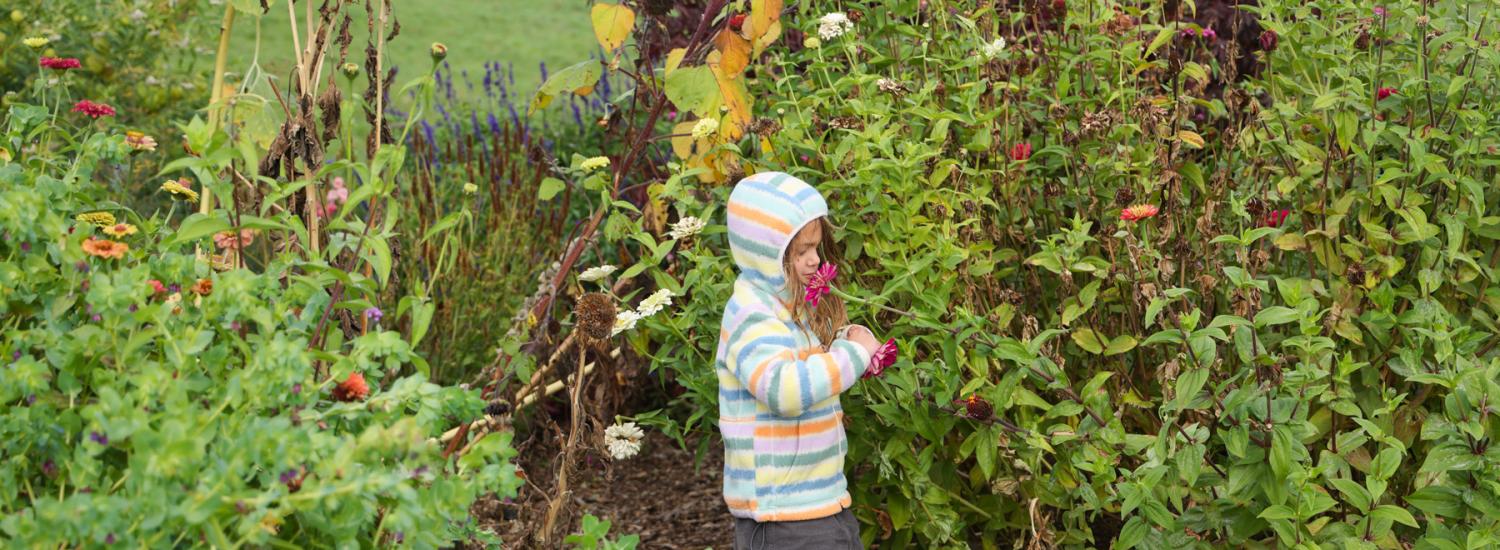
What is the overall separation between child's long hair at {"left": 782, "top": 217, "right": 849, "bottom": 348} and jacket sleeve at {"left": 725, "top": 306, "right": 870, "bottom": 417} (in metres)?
0.06

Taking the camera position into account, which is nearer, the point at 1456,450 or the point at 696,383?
the point at 1456,450

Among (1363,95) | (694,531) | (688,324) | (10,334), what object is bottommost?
(694,531)

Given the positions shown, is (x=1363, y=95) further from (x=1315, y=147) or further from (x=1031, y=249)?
(x=1031, y=249)

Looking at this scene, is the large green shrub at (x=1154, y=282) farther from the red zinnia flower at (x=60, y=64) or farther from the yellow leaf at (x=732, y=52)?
the red zinnia flower at (x=60, y=64)

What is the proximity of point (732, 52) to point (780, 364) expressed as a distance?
36.3 inches

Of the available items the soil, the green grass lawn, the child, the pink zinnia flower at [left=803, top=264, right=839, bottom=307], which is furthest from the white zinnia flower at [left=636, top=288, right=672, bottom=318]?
the green grass lawn

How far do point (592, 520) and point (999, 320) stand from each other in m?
1.07

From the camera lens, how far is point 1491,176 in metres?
3.13

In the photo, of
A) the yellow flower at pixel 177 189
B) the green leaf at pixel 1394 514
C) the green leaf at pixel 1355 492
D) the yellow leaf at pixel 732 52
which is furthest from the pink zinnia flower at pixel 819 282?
the yellow flower at pixel 177 189

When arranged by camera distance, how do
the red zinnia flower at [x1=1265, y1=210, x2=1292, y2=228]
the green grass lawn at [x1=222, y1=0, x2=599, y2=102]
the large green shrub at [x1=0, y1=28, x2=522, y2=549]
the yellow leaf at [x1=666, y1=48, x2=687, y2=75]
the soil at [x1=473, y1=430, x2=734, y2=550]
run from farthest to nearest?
the green grass lawn at [x1=222, y1=0, x2=599, y2=102] < the soil at [x1=473, y1=430, x2=734, y2=550] < the yellow leaf at [x1=666, y1=48, x2=687, y2=75] < the red zinnia flower at [x1=1265, y1=210, x2=1292, y2=228] < the large green shrub at [x1=0, y1=28, x2=522, y2=549]

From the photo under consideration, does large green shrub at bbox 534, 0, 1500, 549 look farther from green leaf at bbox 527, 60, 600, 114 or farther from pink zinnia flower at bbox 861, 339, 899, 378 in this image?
green leaf at bbox 527, 60, 600, 114

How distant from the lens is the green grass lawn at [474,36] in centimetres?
1053

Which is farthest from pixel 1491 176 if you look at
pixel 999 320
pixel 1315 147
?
pixel 999 320

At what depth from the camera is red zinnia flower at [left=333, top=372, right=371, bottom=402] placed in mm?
1930
